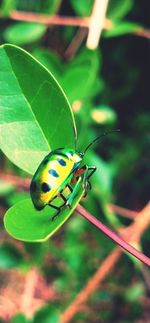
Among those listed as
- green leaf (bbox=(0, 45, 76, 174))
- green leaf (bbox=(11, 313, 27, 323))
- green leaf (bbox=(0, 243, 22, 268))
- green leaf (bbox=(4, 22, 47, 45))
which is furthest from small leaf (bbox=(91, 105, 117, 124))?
green leaf (bbox=(0, 45, 76, 174))

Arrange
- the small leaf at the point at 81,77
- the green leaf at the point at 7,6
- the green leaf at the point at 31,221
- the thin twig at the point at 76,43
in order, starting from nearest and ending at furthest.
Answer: the green leaf at the point at 31,221
the small leaf at the point at 81,77
the green leaf at the point at 7,6
the thin twig at the point at 76,43

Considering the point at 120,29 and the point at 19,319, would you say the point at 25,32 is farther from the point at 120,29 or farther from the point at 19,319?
the point at 19,319

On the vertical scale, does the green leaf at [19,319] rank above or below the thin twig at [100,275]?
below

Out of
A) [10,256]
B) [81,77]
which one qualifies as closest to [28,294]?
[10,256]

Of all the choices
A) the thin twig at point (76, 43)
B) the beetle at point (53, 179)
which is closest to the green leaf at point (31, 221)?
the beetle at point (53, 179)

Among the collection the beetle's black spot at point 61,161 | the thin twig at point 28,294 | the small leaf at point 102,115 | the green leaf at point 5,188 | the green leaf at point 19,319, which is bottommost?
the thin twig at point 28,294

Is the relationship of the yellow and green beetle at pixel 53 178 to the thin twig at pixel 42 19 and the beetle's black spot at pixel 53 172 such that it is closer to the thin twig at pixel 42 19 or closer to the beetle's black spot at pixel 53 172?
the beetle's black spot at pixel 53 172

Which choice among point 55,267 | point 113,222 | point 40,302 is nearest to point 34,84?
point 113,222
